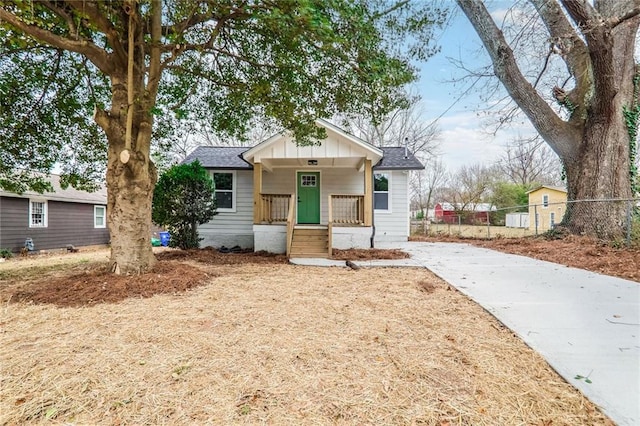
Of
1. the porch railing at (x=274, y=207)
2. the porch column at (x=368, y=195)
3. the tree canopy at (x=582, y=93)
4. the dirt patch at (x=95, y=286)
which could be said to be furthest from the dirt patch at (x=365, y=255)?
the tree canopy at (x=582, y=93)

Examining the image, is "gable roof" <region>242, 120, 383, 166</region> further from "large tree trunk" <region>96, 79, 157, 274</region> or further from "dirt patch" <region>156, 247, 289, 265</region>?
"large tree trunk" <region>96, 79, 157, 274</region>

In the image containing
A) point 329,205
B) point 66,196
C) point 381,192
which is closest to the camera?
point 329,205

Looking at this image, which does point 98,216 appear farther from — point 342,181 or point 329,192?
point 342,181

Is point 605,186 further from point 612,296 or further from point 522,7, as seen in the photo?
point 612,296

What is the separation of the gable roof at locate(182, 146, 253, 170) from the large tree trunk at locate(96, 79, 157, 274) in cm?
538

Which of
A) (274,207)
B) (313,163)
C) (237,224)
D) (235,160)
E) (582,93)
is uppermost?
(582,93)

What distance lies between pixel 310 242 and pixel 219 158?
18.2ft

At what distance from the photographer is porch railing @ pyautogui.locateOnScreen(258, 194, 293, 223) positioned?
30.3 feet

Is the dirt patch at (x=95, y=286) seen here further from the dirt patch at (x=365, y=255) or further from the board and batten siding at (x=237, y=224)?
the board and batten siding at (x=237, y=224)

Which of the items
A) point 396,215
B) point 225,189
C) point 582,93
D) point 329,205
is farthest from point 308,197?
point 582,93

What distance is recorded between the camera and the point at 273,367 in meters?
2.25

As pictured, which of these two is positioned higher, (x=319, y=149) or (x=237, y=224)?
(x=319, y=149)

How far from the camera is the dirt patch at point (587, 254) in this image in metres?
5.25

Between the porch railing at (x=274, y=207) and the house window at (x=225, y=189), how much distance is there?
1654 millimetres
